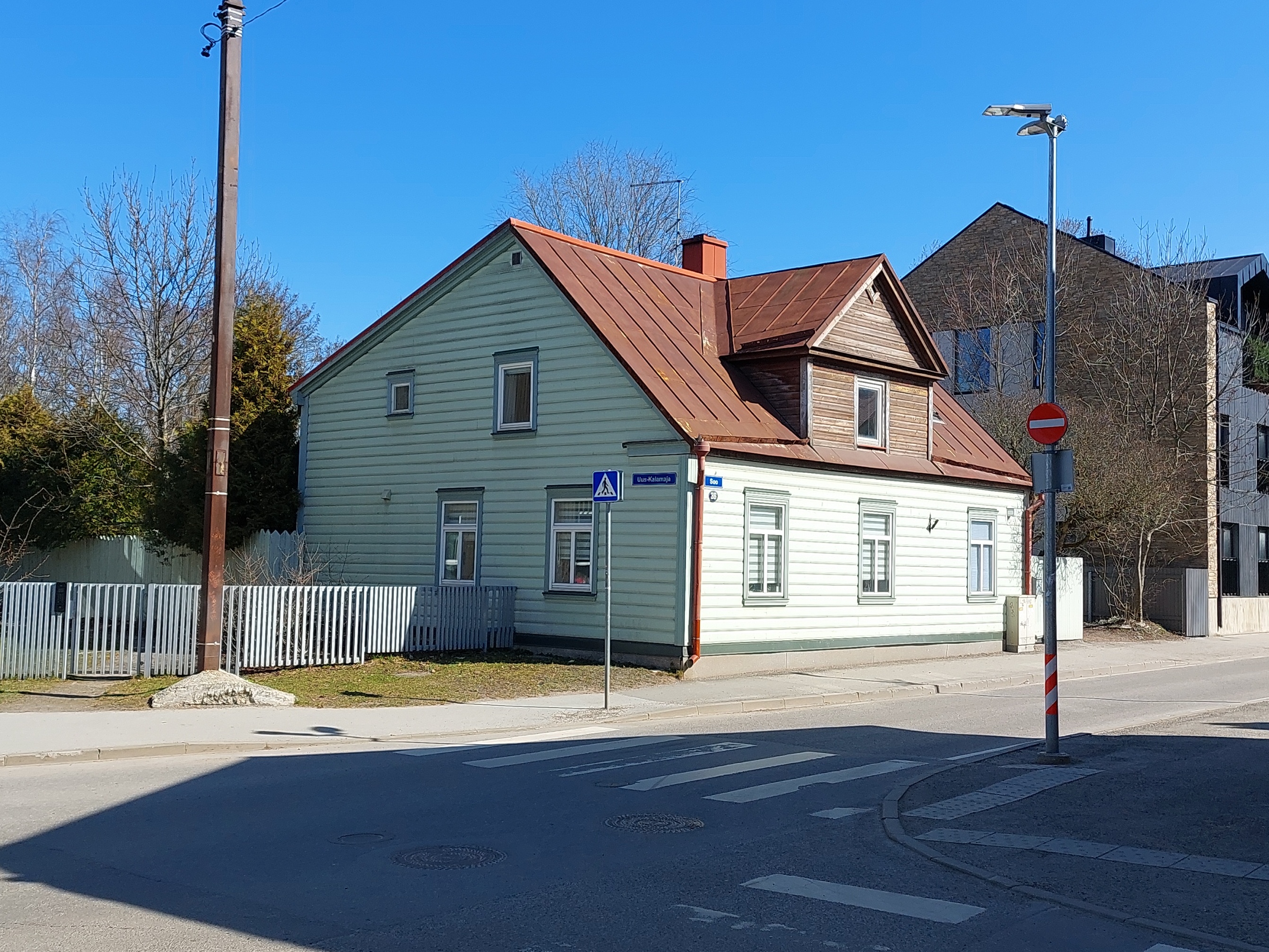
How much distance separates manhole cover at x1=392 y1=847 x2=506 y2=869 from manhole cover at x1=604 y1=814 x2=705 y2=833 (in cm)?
120

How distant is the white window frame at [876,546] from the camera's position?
77.8ft

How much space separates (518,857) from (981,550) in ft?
70.2

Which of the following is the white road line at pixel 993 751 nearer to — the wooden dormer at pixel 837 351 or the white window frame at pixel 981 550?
the wooden dormer at pixel 837 351

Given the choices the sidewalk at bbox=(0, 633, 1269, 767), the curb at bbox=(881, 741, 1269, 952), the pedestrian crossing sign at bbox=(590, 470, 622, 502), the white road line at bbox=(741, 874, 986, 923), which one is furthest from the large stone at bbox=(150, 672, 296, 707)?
the white road line at bbox=(741, 874, 986, 923)

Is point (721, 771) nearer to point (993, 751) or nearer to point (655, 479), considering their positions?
point (993, 751)

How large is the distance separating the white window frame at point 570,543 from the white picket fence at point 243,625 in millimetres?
958

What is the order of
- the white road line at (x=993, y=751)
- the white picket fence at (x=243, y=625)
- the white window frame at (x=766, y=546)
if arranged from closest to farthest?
the white road line at (x=993, y=751) → the white picket fence at (x=243, y=625) → the white window frame at (x=766, y=546)

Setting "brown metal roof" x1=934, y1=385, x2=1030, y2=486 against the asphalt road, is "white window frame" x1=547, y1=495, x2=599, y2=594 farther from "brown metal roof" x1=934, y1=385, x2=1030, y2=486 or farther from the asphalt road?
the asphalt road

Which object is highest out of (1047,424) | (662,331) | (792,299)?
(792,299)

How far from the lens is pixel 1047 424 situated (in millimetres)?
12297

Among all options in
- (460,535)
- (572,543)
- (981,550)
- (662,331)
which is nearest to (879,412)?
(662,331)

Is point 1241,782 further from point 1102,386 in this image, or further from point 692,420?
point 1102,386

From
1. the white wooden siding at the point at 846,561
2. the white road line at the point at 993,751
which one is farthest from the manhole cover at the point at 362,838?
the white wooden siding at the point at 846,561

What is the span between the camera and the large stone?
49.3 feet
